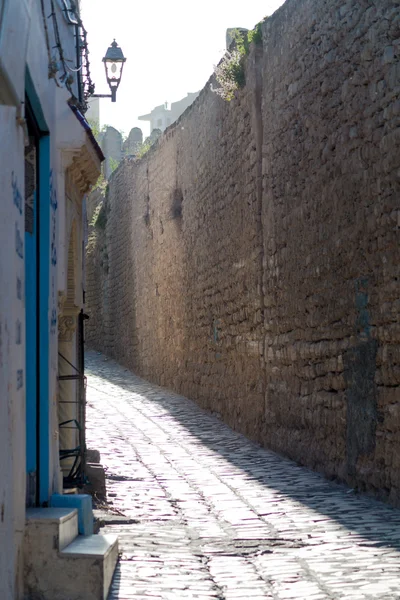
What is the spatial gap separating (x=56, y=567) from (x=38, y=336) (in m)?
1.34

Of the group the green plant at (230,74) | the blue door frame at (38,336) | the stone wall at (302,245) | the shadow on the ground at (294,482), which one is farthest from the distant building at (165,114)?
the blue door frame at (38,336)

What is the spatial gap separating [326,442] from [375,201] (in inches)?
89.5

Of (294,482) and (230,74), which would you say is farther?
(230,74)

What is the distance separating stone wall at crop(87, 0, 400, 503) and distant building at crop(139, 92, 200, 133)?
55153mm

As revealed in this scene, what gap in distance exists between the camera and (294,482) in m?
8.30

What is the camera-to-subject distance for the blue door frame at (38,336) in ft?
16.8

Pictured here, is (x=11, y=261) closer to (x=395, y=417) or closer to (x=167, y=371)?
(x=395, y=417)

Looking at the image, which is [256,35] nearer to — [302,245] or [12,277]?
[302,245]

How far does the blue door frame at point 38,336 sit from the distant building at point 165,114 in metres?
65.3

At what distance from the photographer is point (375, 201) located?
7.35 m

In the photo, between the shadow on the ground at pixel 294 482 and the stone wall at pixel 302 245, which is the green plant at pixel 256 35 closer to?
the stone wall at pixel 302 245

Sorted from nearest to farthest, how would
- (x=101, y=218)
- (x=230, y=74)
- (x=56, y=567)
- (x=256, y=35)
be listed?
1. (x=56, y=567)
2. (x=256, y=35)
3. (x=230, y=74)
4. (x=101, y=218)

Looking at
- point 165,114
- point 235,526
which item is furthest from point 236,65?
point 165,114

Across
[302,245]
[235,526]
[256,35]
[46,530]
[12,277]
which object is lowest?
[235,526]
